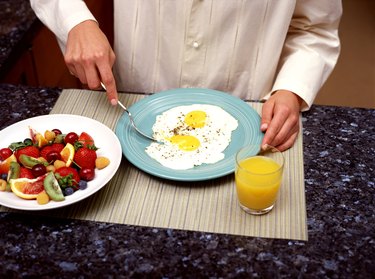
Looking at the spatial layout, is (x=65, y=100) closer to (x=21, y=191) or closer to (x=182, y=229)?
(x=21, y=191)

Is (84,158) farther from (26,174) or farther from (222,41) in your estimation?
(222,41)

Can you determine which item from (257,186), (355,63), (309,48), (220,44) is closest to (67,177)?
(257,186)

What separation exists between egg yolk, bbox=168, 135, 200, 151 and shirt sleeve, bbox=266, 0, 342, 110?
317 millimetres

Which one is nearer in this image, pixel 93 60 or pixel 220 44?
pixel 93 60

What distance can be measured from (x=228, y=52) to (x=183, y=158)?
446mm

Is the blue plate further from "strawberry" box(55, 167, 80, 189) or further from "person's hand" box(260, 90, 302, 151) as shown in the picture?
"strawberry" box(55, 167, 80, 189)

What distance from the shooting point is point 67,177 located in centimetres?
103

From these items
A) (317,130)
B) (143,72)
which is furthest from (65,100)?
(317,130)

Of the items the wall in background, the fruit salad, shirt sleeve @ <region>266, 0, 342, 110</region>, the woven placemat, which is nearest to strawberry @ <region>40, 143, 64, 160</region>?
the fruit salad

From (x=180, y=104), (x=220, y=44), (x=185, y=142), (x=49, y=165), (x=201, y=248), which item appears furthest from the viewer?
(x=220, y=44)

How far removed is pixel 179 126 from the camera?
4.13 ft

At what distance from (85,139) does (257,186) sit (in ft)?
1.40

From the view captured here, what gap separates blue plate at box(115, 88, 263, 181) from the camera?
1101 millimetres

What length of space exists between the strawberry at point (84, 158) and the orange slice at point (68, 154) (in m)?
0.01
